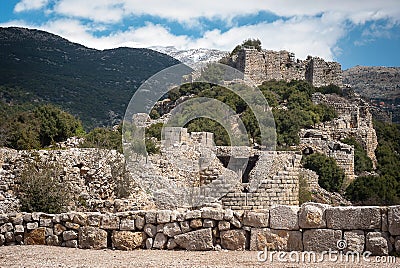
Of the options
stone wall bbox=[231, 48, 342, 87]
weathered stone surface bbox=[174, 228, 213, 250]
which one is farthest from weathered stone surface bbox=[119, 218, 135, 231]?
stone wall bbox=[231, 48, 342, 87]

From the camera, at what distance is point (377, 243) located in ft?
22.8

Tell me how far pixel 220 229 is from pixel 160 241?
78 centimetres

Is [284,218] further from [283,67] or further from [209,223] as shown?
[283,67]

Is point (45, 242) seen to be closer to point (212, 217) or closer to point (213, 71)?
point (212, 217)

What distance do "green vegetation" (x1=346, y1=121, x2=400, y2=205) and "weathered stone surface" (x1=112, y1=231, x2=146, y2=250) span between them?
13846 mm

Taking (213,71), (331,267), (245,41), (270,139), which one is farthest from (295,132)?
(331,267)

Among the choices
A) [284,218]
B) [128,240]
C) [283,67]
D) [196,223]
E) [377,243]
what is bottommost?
[128,240]

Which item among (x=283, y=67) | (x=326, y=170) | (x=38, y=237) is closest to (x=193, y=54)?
(x=283, y=67)

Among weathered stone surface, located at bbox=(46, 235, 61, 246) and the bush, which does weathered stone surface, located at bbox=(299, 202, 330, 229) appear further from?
the bush

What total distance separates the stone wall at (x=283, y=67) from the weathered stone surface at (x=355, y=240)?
31678 millimetres

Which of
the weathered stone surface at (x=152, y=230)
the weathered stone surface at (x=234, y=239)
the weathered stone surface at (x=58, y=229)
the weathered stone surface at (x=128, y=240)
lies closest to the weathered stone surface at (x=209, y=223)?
the weathered stone surface at (x=234, y=239)

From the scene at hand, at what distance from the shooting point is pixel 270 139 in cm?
2572

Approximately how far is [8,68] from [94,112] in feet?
21.1

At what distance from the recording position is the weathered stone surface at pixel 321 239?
23.3ft
